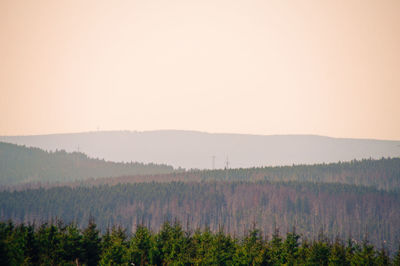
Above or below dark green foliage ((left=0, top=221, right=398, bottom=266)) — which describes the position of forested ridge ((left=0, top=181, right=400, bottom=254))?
below

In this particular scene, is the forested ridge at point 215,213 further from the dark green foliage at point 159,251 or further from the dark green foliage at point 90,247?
the dark green foliage at point 90,247

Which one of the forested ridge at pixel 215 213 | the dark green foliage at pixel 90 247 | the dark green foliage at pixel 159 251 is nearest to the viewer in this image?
the dark green foliage at pixel 159 251

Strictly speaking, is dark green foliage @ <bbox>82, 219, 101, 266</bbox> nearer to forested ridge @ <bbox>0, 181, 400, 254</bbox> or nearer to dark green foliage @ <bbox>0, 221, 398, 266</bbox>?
dark green foliage @ <bbox>0, 221, 398, 266</bbox>

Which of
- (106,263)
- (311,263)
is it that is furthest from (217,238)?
(106,263)

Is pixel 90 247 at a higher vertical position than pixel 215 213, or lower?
higher

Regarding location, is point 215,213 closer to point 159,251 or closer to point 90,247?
point 159,251

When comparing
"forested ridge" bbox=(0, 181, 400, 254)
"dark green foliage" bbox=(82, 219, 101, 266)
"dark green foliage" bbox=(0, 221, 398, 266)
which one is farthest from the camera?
"forested ridge" bbox=(0, 181, 400, 254)

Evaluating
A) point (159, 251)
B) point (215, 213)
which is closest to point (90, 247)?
point (159, 251)

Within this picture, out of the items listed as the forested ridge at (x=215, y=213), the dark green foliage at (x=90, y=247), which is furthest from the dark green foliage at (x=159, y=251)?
the forested ridge at (x=215, y=213)

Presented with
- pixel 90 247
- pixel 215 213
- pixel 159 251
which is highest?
pixel 90 247

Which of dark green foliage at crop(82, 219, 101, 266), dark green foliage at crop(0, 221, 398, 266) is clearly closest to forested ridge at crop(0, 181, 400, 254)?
dark green foliage at crop(0, 221, 398, 266)

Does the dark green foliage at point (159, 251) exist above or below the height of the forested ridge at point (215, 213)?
above

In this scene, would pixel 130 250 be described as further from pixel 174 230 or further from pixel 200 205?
pixel 200 205

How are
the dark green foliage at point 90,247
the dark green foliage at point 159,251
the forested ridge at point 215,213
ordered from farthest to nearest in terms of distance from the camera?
the forested ridge at point 215,213, the dark green foliage at point 90,247, the dark green foliage at point 159,251
